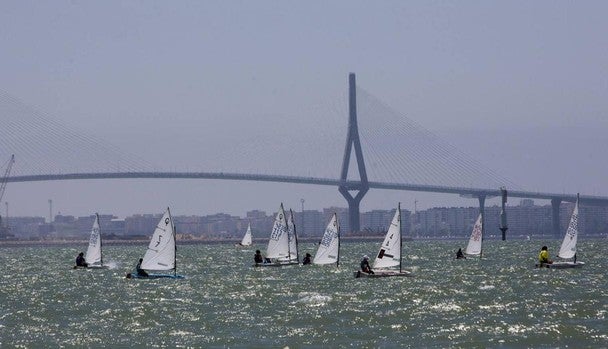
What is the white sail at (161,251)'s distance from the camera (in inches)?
1649

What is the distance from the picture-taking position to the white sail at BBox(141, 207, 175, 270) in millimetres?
41875

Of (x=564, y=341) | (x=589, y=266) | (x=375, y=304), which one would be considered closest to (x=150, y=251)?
(x=375, y=304)

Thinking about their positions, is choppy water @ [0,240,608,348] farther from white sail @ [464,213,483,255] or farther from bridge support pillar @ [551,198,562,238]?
bridge support pillar @ [551,198,562,238]

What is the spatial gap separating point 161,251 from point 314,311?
13.9 m

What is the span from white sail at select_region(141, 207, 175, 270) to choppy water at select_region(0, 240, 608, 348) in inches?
22.8

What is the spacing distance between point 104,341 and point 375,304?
826cm

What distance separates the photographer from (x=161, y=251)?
42.7 metres

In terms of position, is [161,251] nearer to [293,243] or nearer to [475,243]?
[293,243]

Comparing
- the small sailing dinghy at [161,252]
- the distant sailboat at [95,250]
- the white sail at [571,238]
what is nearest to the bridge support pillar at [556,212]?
the distant sailboat at [95,250]

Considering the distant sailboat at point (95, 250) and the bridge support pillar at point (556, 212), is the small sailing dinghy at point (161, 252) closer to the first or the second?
the distant sailboat at point (95, 250)

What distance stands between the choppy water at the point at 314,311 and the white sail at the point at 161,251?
1.90 ft

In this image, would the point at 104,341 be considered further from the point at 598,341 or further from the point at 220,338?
the point at 598,341

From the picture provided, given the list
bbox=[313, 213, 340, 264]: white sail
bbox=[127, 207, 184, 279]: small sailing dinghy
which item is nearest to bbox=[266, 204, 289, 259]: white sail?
bbox=[313, 213, 340, 264]: white sail

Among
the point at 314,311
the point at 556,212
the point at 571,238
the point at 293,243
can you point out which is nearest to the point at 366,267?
the point at 571,238
